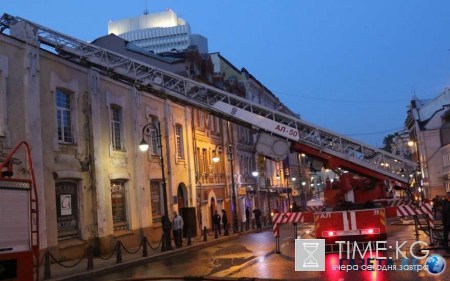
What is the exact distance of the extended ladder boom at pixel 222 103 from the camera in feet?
63.9

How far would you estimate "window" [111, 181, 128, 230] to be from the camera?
23978 millimetres

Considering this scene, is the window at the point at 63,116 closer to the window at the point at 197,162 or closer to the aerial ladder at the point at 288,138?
the aerial ladder at the point at 288,138

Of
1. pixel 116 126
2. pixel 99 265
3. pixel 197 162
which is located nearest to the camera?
pixel 99 265

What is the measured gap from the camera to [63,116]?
21.4m

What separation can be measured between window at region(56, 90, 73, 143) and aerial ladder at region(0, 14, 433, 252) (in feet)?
6.00

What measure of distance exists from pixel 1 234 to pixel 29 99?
9.87 metres

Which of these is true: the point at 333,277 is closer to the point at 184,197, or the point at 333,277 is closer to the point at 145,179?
the point at 145,179

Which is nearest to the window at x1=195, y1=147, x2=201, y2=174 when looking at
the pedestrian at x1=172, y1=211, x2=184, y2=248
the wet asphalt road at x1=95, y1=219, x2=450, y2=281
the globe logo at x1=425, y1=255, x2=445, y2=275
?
the pedestrian at x1=172, y1=211, x2=184, y2=248

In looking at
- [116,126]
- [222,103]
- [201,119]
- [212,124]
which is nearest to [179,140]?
[201,119]

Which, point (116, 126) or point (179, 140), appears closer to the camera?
point (116, 126)

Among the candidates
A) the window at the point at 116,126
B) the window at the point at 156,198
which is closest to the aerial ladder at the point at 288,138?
the window at the point at 116,126

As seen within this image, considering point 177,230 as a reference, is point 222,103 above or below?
above

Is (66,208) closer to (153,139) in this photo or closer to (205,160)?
(153,139)

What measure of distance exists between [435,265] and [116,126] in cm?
1693
